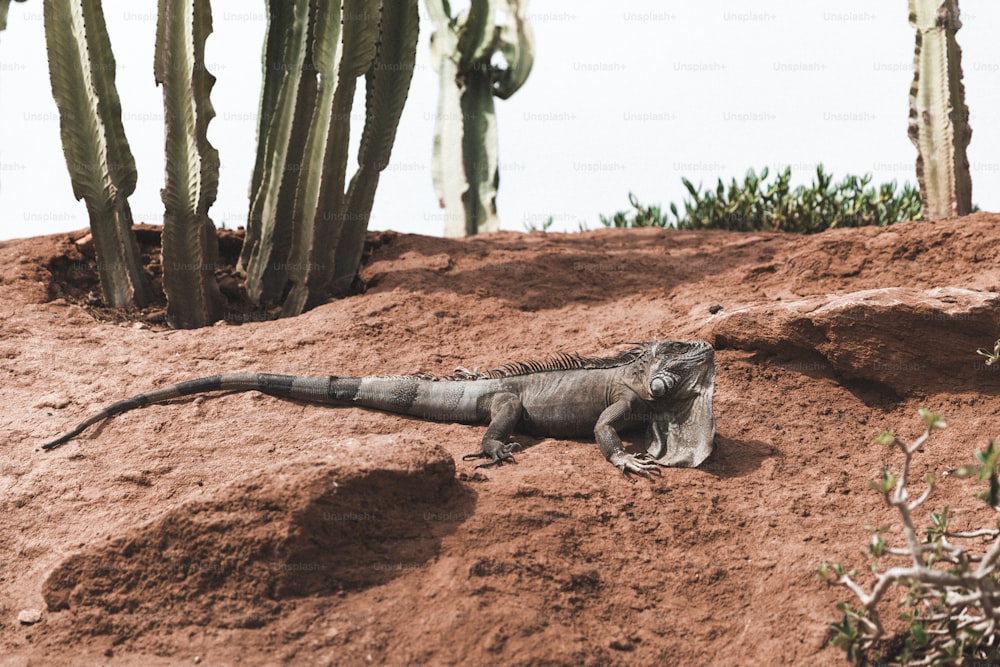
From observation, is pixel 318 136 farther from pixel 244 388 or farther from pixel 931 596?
pixel 931 596

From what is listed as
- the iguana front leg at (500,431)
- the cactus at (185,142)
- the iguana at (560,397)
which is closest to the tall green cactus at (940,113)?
the iguana at (560,397)

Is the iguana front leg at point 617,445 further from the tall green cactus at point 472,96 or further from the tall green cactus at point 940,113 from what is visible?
the tall green cactus at point 472,96

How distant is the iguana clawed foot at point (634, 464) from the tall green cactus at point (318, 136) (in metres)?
3.39

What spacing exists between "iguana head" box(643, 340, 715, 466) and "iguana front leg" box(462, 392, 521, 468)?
77 cm

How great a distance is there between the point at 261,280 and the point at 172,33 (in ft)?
6.60

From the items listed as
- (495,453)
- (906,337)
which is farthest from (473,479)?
(906,337)

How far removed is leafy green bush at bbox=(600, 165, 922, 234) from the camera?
441 inches

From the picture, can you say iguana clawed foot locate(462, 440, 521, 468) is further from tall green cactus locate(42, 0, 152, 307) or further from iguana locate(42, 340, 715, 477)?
tall green cactus locate(42, 0, 152, 307)

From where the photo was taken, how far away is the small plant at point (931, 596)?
330cm

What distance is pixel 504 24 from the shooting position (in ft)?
36.4

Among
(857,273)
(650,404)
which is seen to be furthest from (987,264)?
(650,404)

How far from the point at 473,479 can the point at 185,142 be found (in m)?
3.97

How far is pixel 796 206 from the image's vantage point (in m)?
11.2

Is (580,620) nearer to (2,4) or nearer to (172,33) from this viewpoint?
(172,33)
